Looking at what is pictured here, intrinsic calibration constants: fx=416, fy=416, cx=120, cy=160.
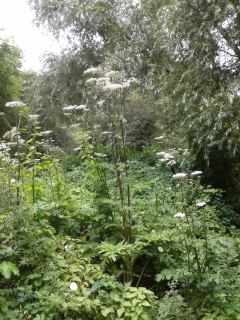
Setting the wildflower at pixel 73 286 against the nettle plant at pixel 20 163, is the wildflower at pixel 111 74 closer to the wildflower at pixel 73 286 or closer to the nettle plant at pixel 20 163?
the nettle plant at pixel 20 163

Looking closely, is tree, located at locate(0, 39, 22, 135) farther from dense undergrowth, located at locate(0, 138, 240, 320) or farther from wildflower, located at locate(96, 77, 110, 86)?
wildflower, located at locate(96, 77, 110, 86)

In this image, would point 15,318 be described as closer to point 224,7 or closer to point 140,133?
point 224,7

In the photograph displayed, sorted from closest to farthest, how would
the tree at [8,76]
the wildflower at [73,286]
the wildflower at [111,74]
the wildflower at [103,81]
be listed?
the wildflower at [73,286]
the wildflower at [103,81]
the wildflower at [111,74]
the tree at [8,76]

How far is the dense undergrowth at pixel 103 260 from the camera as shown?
3.18m

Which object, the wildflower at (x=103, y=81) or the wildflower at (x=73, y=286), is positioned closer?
the wildflower at (x=73, y=286)

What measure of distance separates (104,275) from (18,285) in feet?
2.30

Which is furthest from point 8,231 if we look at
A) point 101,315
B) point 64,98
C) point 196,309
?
point 64,98

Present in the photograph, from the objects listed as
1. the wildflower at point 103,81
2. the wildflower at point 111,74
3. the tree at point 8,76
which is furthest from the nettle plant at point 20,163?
the tree at point 8,76

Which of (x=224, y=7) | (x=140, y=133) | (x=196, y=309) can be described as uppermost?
(x=224, y=7)

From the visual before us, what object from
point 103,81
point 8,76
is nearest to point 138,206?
point 103,81

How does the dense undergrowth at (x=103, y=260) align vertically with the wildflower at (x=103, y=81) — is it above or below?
below

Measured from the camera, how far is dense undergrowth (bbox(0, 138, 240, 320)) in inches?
125

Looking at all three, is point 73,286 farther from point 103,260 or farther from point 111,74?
point 111,74

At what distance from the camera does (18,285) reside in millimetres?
3336
